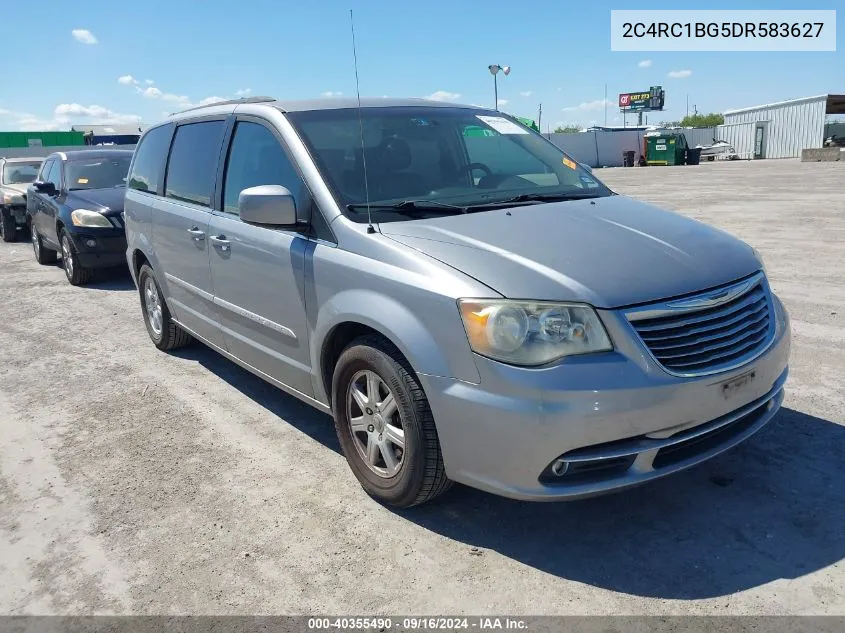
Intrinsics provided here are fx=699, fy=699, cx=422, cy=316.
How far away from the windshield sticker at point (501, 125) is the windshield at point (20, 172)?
43.6ft

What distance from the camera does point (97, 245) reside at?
893 cm

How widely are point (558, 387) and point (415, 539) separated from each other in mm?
1011

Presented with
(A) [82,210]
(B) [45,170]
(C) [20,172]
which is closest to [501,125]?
(A) [82,210]

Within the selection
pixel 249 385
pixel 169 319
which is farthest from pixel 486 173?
pixel 169 319

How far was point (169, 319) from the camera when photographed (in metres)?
5.69

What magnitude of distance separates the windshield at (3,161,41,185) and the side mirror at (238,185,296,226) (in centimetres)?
1354

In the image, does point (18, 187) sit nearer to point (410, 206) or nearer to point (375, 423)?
point (410, 206)

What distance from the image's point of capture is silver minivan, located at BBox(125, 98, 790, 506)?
2.59 meters

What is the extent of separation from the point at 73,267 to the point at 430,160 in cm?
697

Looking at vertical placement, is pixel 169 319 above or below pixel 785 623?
above

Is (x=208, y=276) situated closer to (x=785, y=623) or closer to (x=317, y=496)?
(x=317, y=496)

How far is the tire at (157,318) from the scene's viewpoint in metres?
5.72

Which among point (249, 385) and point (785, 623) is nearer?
point (785, 623)

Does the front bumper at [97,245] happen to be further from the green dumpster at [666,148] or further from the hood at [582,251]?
the green dumpster at [666,148]
